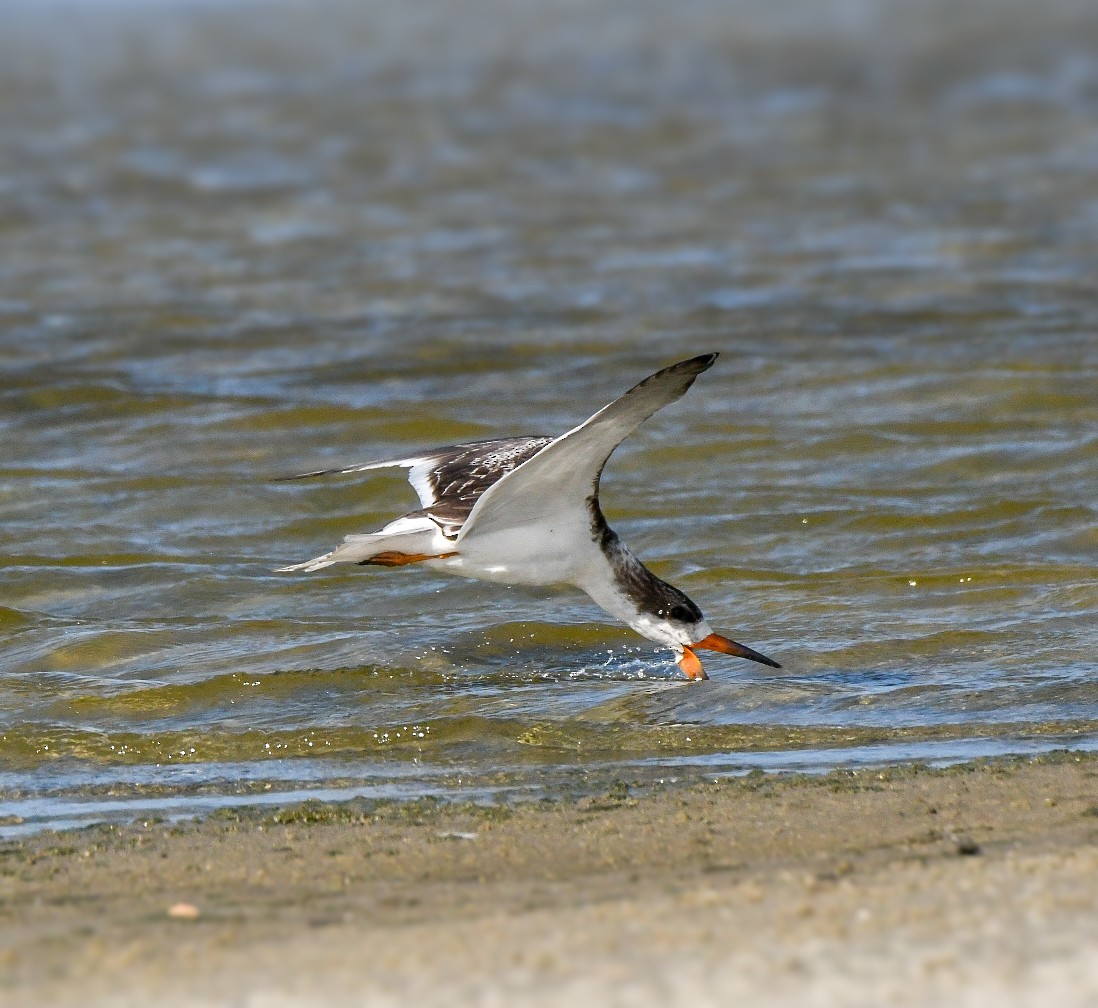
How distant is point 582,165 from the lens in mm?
21000

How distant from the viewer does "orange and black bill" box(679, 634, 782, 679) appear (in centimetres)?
756

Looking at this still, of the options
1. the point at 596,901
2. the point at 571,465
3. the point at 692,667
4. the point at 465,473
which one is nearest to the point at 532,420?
the point at 465,473

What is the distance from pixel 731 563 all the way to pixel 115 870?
4.69 metres

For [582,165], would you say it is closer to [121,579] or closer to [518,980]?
[121,579]

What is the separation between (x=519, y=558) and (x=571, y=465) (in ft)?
2.04

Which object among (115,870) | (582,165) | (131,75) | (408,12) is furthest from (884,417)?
(408,12)

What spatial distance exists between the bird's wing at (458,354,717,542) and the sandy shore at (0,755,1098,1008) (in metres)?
1.36

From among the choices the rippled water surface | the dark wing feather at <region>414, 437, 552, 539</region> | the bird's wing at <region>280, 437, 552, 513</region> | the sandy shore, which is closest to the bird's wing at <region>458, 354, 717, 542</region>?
the dark wing feather at <region>414, 437, 552, 539</region>

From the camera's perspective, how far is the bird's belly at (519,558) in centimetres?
752

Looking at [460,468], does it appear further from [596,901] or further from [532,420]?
[596,901]

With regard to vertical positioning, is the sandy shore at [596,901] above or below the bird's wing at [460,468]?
below

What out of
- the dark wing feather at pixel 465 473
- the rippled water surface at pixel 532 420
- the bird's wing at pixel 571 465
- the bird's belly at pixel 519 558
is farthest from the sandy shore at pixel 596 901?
the dark wing feather at pixel 465 473

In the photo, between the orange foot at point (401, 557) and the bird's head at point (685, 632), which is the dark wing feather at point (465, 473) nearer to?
the orange foot at point (401, 557)

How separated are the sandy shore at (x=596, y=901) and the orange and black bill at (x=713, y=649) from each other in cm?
161
